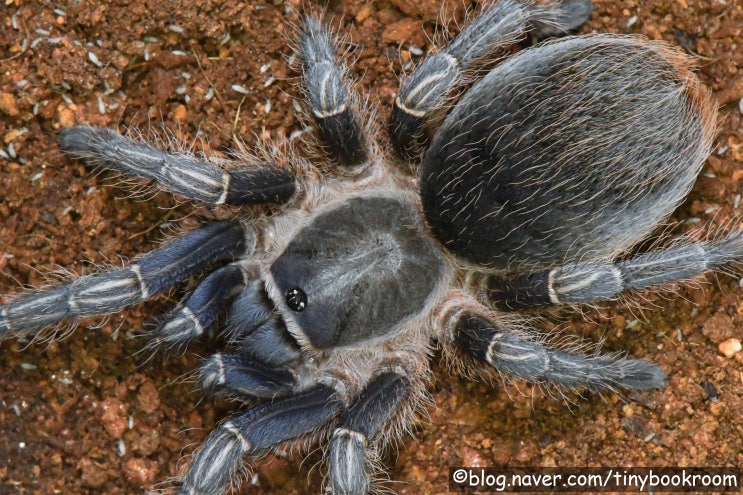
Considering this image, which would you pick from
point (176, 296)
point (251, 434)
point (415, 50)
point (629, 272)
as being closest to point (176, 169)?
point (176, 296)

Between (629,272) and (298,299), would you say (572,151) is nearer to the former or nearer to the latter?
(629,272)

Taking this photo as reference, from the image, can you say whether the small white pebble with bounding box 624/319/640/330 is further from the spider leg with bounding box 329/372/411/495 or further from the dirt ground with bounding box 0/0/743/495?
the spider leg with bounding box 329/372/411/495

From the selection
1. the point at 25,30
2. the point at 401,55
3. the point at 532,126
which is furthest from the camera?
the point at 401,55

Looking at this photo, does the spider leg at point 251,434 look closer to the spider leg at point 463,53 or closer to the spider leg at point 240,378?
the spider leg at point 240,378

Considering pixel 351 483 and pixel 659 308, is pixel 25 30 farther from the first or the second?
pixel 659 308

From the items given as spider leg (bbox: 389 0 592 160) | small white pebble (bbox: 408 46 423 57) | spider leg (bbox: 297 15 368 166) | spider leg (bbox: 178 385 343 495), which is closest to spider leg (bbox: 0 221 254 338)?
spider leg (bbox: 178 385 343 495)

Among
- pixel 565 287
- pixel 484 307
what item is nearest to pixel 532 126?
pixel 565 287
